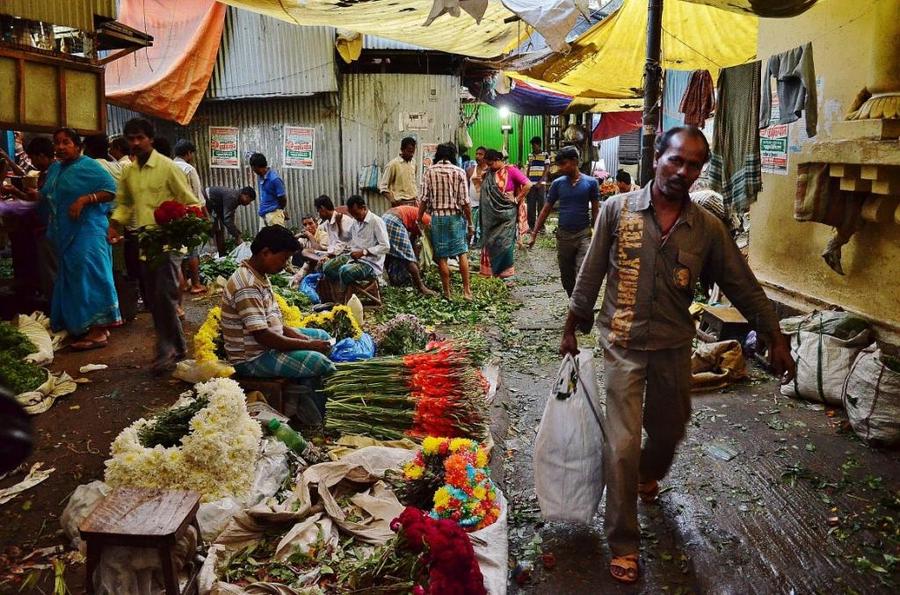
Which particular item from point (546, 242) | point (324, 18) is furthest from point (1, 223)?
point (546, 242)

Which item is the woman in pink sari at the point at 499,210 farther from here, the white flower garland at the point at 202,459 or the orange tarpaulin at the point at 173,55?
the white flower garland at the point at 202,459

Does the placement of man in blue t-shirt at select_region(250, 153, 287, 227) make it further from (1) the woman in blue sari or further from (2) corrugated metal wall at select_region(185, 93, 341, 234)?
(1) the woman in blue sari

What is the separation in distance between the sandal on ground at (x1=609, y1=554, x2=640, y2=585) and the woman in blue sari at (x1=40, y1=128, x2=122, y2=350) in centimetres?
586

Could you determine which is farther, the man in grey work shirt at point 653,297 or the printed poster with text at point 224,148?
the printed poster with text at point 224,148

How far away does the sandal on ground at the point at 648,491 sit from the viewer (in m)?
4.21

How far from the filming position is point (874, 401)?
15.9ft

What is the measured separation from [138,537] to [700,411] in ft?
15.3

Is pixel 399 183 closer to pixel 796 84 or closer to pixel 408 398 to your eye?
pixel 796 84

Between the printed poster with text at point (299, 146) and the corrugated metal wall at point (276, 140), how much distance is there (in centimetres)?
9

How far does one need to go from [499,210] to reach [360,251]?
9.42 feet

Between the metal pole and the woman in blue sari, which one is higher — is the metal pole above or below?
above

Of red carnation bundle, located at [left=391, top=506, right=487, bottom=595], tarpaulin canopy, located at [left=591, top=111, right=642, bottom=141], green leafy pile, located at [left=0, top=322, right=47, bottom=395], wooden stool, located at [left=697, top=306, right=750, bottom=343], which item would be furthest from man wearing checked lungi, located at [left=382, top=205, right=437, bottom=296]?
tarpaulin canopy, located at [left=591, top=111, right=642, bottom=141]

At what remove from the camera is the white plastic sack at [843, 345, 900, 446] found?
4.77 metres

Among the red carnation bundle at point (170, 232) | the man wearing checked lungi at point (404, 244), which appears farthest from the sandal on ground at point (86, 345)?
the man wearing checked lungi at point (404, 244)
